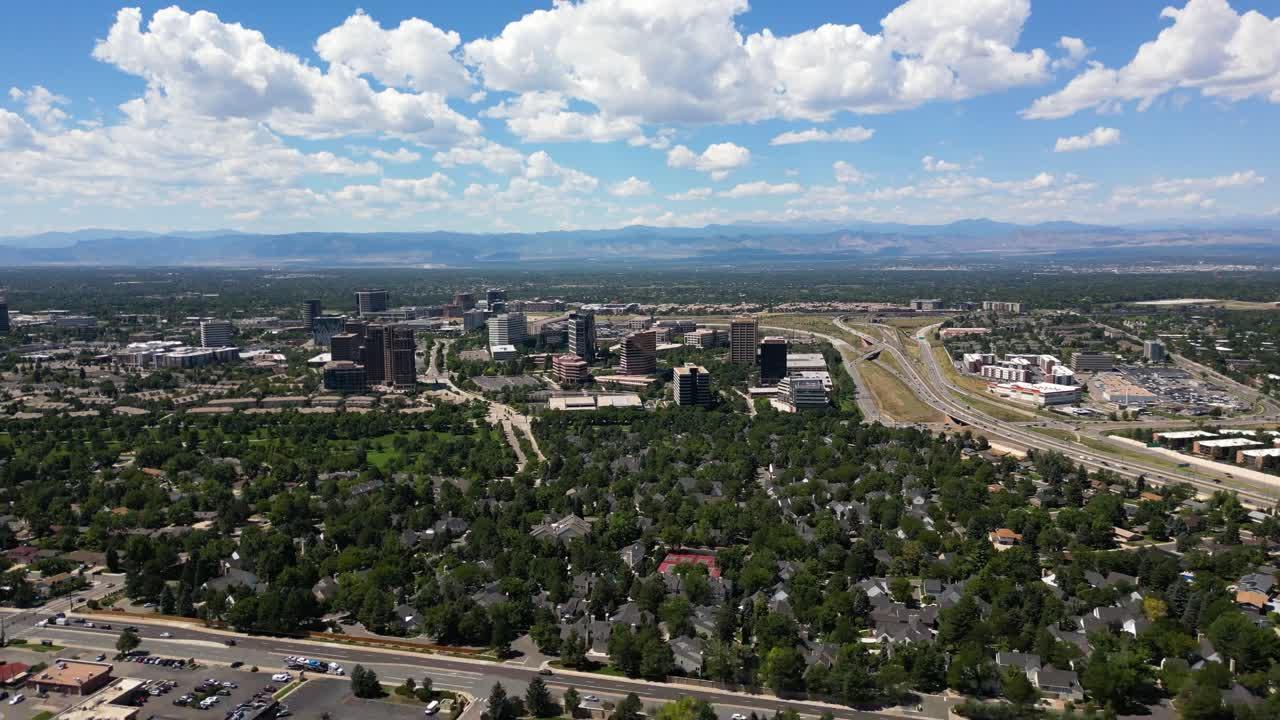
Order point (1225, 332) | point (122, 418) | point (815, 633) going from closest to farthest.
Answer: point (815, 633)
point (122, 418)
point (1225, 332)

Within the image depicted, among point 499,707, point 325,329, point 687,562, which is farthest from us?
point 325,329

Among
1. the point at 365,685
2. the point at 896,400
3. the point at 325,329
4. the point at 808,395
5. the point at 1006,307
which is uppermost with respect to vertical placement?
the point at 325,329

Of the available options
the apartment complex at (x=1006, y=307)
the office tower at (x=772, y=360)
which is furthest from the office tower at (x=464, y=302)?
the apartment complex at (x=1006, y=307)

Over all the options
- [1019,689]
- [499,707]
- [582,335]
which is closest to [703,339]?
[582,335]

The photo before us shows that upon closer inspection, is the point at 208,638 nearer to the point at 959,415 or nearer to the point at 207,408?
the point at 207,408

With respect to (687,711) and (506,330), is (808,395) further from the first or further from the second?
(506,330)

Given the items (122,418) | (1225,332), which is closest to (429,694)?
(122,418)
